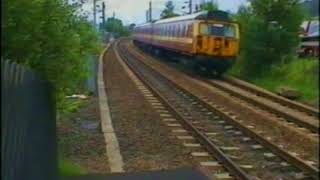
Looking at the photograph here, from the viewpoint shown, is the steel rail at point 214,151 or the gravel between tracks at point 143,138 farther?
the gravel between tracks at point 143,138

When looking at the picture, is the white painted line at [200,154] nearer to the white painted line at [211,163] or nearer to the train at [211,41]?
the white painted line at [211,163]

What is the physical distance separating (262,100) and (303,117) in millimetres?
3403

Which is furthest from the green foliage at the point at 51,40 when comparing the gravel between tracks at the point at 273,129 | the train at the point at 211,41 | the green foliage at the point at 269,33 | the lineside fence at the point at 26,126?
the train at the point at 211,41

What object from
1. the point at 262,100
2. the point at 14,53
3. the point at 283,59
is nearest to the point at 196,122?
the point at 262,100

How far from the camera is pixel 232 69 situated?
26641 mm

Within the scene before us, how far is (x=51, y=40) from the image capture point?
7699mm

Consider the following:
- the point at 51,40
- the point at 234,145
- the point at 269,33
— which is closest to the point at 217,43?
the point at 269,33

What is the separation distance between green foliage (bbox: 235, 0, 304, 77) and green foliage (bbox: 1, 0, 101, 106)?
10.3 m

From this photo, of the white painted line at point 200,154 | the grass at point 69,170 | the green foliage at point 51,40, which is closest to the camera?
the green foliage at point 51,40

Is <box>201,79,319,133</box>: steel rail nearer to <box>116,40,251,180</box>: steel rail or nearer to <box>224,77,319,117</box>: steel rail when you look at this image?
→ <box>224,77,319,117</box>: steel rail

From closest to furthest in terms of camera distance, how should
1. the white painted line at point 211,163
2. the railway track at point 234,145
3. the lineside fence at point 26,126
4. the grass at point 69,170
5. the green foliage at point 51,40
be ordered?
the lineside fence at point 26,126, the green foliage at point 51,40, the grass at point 69,170, the railway track at point 234,145, the white painted line at point 211,163

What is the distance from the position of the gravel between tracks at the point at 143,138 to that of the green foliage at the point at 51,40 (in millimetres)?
1136

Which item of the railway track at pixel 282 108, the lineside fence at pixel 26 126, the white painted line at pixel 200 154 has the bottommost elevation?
the railway track at pixel 282 108

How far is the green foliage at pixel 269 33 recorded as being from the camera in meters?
19.7
